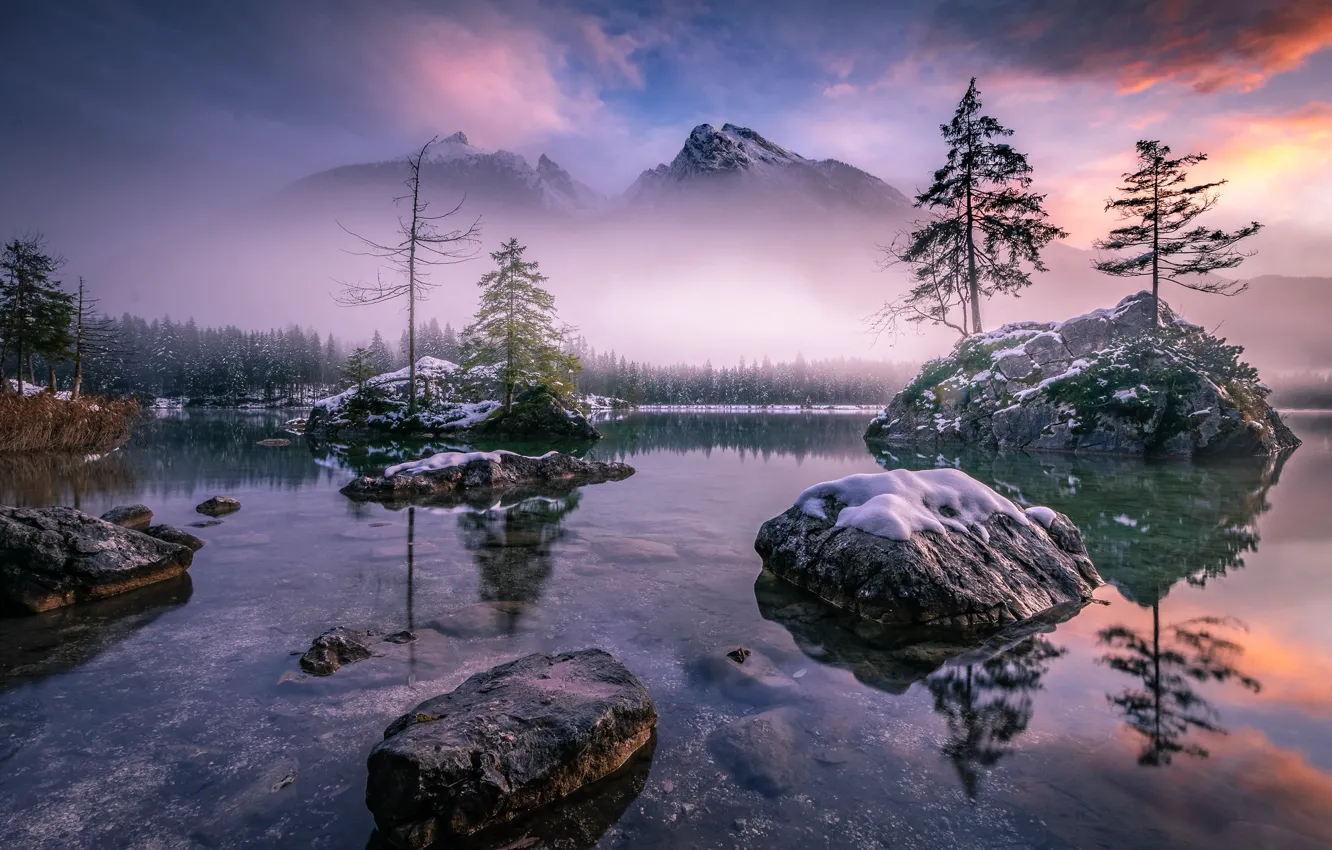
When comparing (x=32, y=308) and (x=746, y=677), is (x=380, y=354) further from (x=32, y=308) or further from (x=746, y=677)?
(x=746, y=677)

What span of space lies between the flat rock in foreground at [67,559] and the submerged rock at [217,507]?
4004 millimetres

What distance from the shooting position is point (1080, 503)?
12.2 m

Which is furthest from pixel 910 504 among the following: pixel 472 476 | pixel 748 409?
pixel 748 409

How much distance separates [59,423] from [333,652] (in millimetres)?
24514

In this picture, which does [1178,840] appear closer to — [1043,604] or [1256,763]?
[1256,763]

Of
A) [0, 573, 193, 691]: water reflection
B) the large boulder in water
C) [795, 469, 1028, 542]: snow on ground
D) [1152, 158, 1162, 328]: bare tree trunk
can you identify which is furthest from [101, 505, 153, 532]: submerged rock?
[1152, 158, 1162, 328]: bare tree trunk

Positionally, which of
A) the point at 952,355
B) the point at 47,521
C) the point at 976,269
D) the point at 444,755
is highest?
the point at 976,269

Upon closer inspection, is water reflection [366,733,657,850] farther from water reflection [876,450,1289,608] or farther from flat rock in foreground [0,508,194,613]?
water reflection [876,450,1289,608]

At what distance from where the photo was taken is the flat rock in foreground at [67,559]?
5.50 meters

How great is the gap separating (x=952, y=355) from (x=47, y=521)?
113ft

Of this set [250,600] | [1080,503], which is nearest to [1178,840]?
[250,600]

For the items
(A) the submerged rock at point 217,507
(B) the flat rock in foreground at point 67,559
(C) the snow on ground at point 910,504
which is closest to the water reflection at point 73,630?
(B) the flat rock in foreground at point 67,559

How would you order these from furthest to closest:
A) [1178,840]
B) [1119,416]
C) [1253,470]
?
[1119,416] < [1253,470] < [1178,840]

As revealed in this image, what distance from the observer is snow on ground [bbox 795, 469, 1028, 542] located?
6.37m
